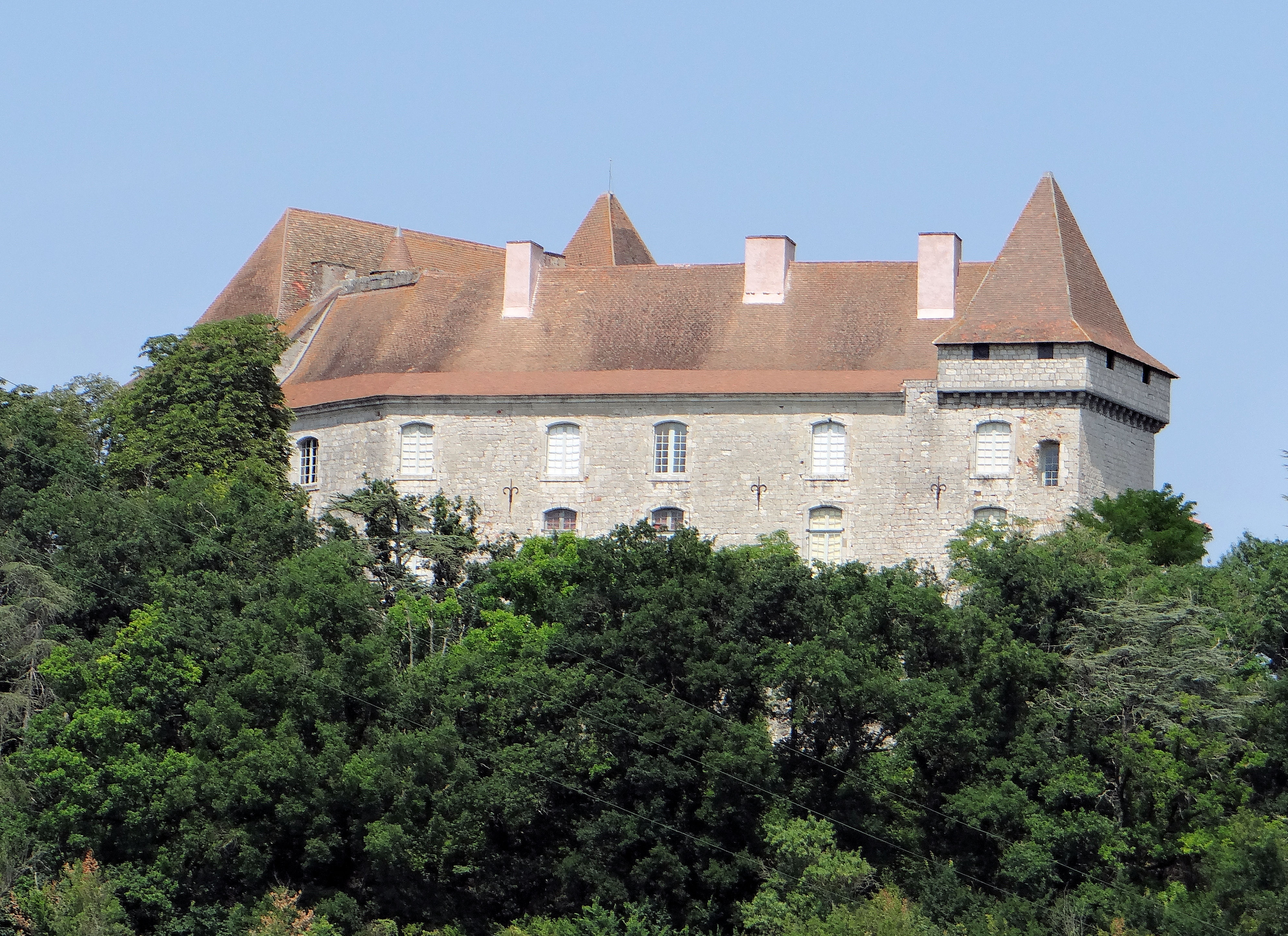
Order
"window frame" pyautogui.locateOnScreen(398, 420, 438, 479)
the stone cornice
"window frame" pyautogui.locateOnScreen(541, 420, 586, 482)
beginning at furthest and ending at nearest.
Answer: "window frame" pyautogui.locateOnScreen(398, 420, 438, 479)
"window frame" pyautogui.locateOnScreen(541, 420, 586, 482)
the stone cornice

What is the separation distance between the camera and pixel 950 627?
161 feet

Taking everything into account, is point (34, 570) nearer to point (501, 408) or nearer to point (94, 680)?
point (94, 680)

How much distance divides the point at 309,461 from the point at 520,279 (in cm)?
667

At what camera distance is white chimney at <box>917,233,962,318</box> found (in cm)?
6231

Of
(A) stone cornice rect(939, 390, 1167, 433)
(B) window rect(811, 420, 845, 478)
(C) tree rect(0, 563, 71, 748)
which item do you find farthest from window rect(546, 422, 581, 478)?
(C) tree rect(0, 563, 71, 748)

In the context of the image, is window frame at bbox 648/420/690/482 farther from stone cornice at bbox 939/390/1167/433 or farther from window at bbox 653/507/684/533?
stone cornice at bbox 939/390/1167/433

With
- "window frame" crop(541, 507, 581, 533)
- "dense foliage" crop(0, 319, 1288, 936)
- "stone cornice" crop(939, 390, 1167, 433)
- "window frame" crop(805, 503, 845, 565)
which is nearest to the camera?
"dense foliage" crop(0, 319, 1288, 936)

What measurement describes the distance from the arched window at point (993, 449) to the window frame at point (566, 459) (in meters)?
8.97

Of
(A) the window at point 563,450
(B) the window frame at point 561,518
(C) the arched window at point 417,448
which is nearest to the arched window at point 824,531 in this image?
(B) the window frame at point 561,518

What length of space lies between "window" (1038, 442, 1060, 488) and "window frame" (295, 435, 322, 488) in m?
17.0

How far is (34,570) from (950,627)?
18.1m

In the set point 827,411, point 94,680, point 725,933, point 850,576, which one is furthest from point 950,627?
point 94,680

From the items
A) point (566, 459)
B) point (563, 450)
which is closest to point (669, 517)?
point (566, 459)

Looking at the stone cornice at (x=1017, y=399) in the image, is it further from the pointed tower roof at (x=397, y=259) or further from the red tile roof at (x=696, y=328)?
the pointed tower roof at (x=397, y=259)
